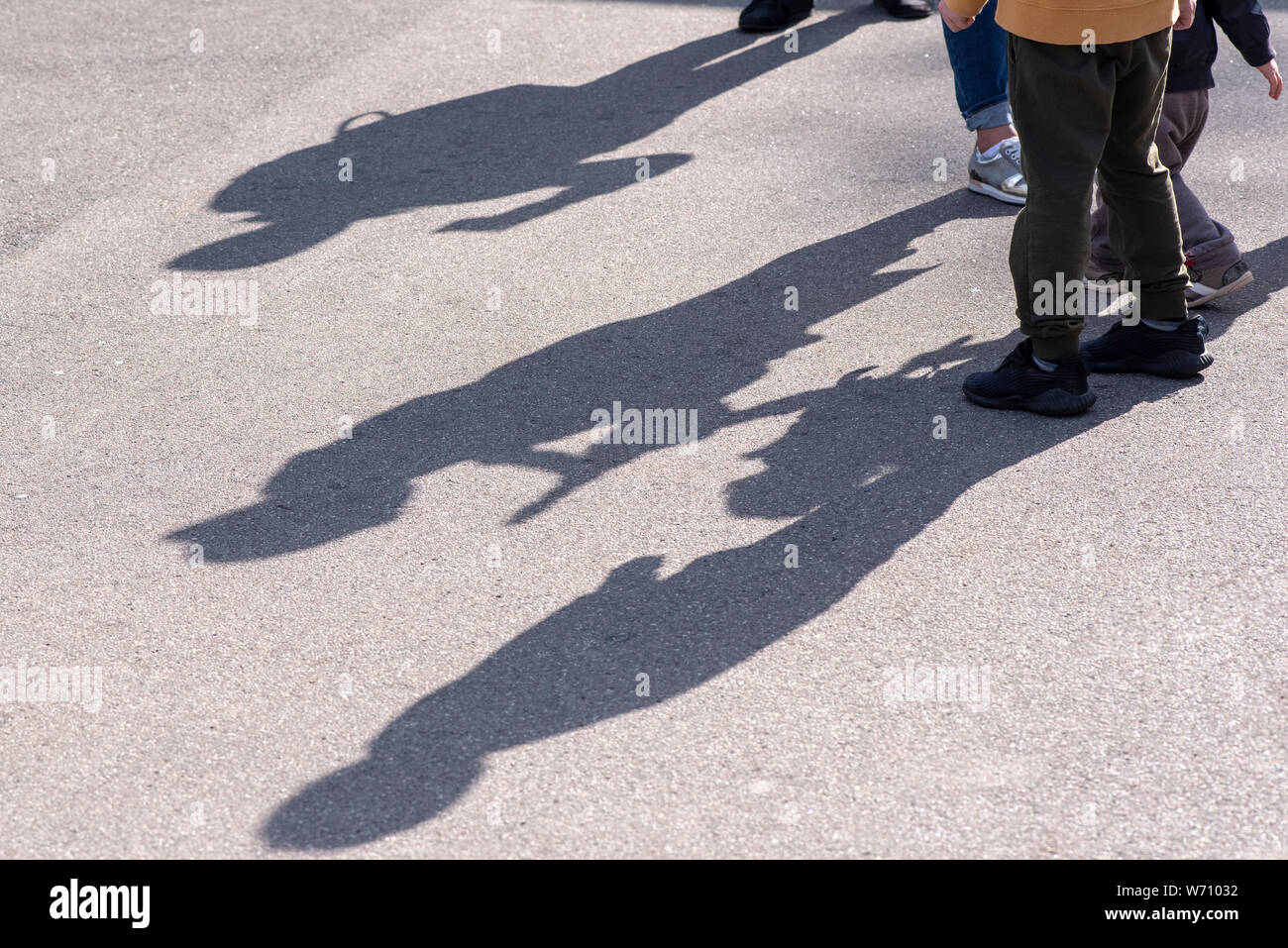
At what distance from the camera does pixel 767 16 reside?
814 cm

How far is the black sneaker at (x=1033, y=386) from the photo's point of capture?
14.1 feet

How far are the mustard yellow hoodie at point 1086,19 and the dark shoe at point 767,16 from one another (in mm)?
4490

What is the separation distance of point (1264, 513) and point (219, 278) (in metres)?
3.90

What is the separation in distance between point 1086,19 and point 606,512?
1948 millimetres

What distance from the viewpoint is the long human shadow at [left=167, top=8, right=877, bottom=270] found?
5910 millimetres

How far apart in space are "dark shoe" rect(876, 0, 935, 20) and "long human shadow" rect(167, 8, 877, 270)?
2.81 feet

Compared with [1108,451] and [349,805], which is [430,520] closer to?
[349,805]

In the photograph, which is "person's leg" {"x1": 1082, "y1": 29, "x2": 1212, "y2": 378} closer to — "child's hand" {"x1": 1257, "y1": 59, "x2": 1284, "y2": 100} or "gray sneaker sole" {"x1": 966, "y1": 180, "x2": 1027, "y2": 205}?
"child's hand" {"x1": 1257, "y1": 59, "x2": 1284, "y2": 100}

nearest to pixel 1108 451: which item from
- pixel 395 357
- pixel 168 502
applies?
pixel 395 357

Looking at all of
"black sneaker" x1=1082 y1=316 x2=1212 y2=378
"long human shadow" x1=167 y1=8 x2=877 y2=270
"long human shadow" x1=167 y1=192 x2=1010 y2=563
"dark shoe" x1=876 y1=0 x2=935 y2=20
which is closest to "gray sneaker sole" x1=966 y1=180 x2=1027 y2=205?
"long human shadow" x1=167 y1=192 x2=1010 y2=563
